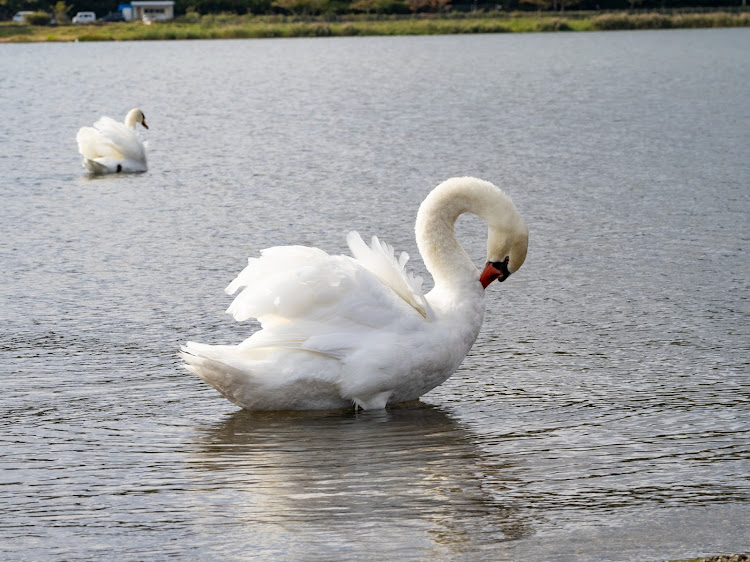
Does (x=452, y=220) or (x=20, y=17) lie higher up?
(x=452, y=220)

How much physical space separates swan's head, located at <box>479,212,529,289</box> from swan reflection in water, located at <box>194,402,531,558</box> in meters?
0.86

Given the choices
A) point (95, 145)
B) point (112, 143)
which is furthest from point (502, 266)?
point (95, 145)

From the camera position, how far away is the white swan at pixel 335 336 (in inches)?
255

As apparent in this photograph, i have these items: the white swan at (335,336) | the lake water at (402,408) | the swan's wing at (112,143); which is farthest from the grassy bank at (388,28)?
the white swan at (335,336)

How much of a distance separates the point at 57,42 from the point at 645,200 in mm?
70471

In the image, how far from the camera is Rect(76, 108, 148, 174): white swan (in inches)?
707

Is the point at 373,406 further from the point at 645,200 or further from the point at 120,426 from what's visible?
the point at 645,200

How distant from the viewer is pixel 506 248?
685 centimetres

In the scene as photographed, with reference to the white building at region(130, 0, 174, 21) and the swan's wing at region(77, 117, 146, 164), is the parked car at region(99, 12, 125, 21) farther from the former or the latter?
the swan's wing at region(77, 117, 146, 164)

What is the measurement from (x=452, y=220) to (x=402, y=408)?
3.73 feet

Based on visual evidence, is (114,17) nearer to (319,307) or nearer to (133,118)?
(133,118)

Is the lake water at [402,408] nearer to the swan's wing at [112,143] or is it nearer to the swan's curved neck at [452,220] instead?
the swan's wing at [112,143]

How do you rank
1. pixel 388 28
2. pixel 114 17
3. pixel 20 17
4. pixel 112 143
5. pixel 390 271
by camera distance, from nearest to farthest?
1. pixel 390 271
2. pixel 112 143
3. pixel 388 28
4. pixel 20 17
5. pixel 114 17

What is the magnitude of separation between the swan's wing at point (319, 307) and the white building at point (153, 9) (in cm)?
9954
